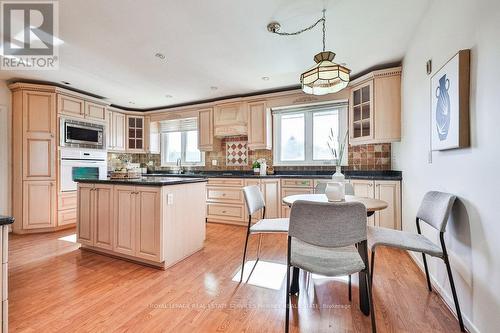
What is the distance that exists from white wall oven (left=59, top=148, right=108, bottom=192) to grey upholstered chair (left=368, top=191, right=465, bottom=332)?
4.20m

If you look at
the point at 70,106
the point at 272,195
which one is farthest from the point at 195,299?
the point at 70,106

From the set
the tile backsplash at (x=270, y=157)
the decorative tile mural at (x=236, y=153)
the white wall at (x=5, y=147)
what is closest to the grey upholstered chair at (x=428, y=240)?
the tile backsplash at (x=270, y=157)

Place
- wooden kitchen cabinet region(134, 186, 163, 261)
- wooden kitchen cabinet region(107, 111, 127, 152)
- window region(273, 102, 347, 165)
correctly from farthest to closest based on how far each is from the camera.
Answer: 1. wooden kitchen cabinet region(107, 111, 127, 152)
2. window region(273, 102, 347, 165)
3. wooden kitchen cabinet region(134, 186, 163, 261)

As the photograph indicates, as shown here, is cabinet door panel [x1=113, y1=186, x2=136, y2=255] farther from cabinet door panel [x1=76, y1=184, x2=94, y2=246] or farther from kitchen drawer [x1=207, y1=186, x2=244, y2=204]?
kitchen drawer [x1=207, y1=186, x2=244, y2=204]

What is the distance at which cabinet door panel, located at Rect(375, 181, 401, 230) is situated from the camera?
2840 millimetres

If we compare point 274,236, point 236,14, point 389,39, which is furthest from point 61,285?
point 389,39

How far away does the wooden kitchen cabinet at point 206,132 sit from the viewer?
4551 millimetres

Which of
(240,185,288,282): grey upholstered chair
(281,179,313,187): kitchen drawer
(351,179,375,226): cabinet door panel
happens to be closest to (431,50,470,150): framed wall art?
(351,179,375,226): cabinet door panel

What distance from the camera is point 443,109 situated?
1.67 m

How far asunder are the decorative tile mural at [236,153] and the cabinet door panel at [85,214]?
2577 mm

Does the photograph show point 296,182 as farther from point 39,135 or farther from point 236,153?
point 39,135

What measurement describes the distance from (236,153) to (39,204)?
10.9 feet

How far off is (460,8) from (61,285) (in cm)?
369

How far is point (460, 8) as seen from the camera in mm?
1500
